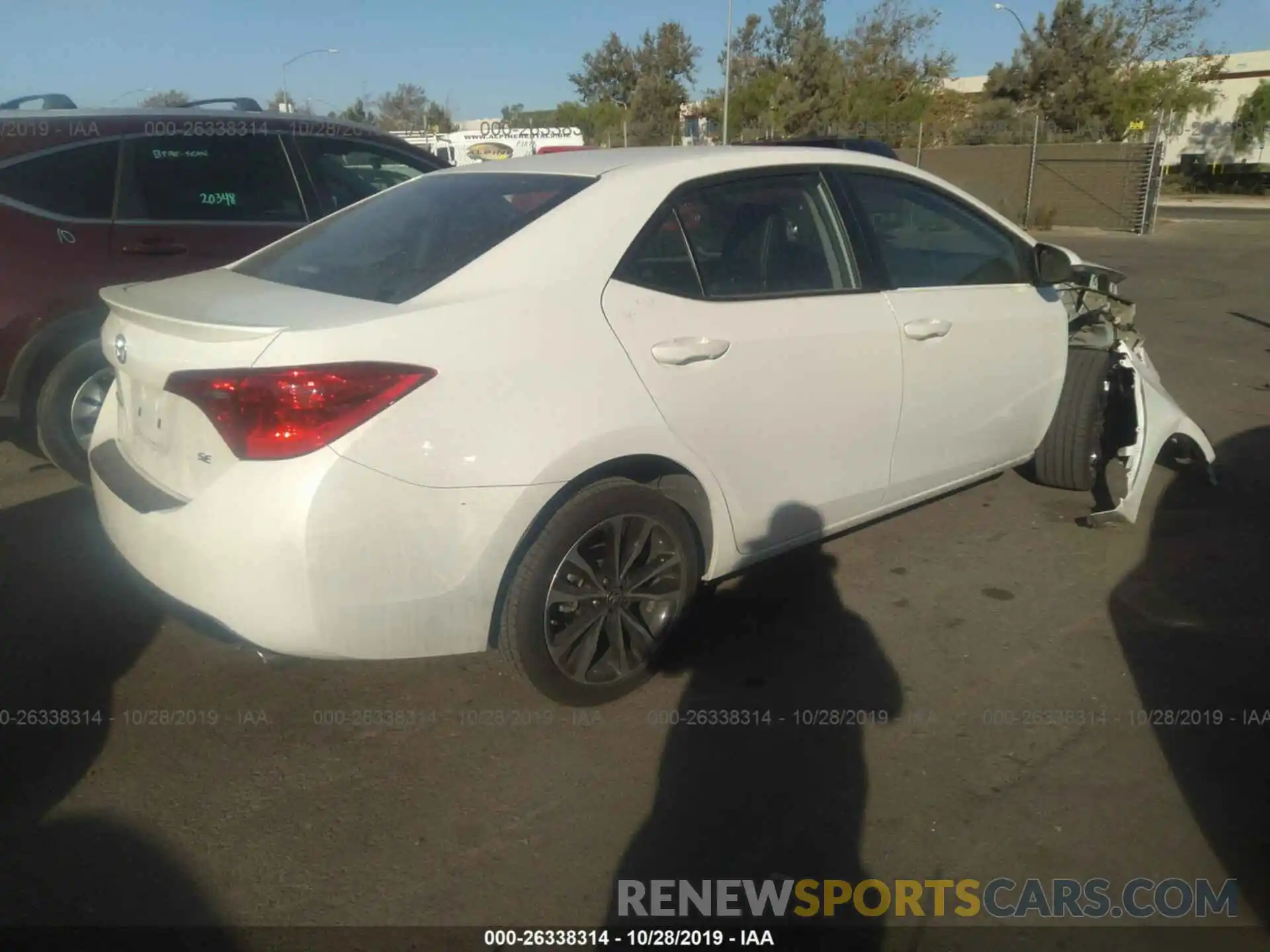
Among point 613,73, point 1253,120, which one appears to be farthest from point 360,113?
point 1253,120

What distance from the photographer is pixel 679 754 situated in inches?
123

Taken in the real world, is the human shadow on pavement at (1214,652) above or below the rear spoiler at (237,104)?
below

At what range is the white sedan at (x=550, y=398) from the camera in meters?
2.68

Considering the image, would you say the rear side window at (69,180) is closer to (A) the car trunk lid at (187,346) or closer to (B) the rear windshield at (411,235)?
(B) the rear windshield at (411,235)

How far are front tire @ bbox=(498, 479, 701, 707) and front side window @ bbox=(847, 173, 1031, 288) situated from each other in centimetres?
146

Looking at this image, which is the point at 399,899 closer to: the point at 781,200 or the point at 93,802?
the point at 93,802

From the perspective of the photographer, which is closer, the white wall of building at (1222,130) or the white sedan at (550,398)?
the white sedan at (550,398)

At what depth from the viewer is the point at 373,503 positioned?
2658mm

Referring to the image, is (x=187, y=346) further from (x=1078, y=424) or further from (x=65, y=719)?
(x=1078, y=424)

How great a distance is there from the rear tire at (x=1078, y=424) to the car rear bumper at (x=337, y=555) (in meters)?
3.13

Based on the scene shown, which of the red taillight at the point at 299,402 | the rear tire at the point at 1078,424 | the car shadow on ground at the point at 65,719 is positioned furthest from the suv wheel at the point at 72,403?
the rear tire at the point at 1078,424

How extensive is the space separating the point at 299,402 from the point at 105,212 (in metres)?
3.24

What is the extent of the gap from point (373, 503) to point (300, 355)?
1.34ft

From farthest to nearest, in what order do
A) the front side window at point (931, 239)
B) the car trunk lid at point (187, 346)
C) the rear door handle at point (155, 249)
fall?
the rear door handle at point (155, 249)
the front side window at point (931, 239)
the car trunk lid at point (187, 346)
